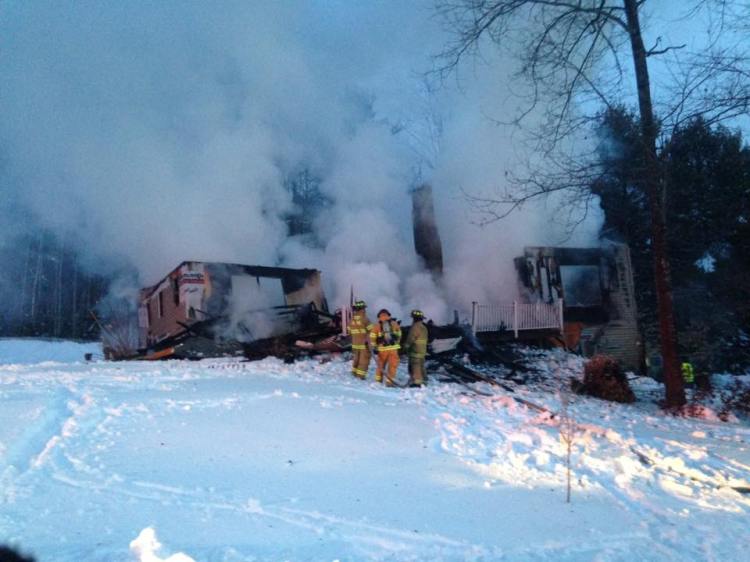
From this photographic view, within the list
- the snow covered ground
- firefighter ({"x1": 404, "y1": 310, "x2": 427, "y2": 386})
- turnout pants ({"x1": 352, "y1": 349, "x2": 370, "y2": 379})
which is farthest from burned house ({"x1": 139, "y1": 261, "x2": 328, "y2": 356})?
the snow covered ground

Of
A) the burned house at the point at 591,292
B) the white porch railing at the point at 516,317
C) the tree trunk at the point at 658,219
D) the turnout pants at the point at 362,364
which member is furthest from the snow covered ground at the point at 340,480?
the burned house at the point at 591,292

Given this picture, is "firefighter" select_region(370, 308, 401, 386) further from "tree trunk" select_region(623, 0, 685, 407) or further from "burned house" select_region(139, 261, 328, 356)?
"burned house" select_region(139, 261, 328, 356)

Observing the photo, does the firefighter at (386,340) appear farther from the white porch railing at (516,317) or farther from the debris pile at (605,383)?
the white porch railing at (516,317)

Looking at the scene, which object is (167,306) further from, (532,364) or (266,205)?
(532,364)

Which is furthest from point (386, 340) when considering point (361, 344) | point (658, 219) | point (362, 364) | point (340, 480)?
point (340, 480)

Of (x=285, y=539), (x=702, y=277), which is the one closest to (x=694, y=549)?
(x=285, y=539)

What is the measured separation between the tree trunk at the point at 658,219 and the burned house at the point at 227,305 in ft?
25.3

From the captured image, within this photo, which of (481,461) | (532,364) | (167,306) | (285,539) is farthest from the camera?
(167,306)

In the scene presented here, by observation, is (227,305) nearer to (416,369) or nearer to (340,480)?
(416,369)

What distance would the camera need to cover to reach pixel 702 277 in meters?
18.8

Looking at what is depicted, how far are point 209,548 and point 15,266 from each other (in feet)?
81.1

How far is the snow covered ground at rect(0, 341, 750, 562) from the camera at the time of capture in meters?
2.96

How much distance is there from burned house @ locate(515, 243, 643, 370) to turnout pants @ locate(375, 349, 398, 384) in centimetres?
870

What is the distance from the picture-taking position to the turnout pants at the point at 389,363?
9.12 metres
